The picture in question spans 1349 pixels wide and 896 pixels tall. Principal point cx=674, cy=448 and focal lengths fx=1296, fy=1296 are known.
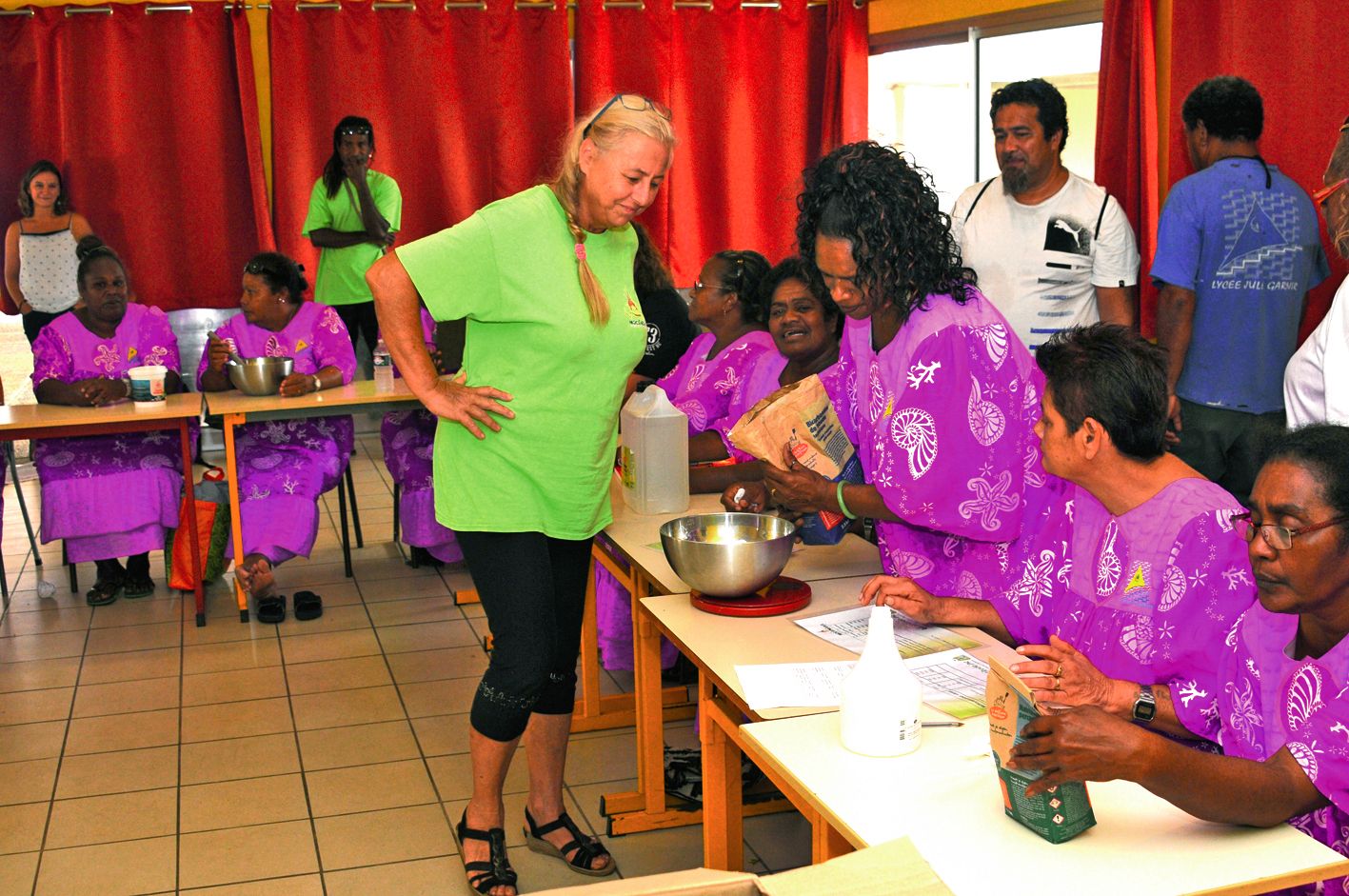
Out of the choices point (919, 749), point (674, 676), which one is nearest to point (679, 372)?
point (674, 676)

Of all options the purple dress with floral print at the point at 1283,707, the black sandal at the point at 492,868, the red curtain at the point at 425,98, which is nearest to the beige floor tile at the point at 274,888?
the black sandal at the point at 492,868

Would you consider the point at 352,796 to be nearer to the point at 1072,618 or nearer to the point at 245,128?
the point at 1072,618

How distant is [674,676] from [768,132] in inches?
178

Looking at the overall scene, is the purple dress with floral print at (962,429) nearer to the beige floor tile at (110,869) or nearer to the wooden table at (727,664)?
the wooden table at (727,664)

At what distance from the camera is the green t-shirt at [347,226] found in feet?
22.5

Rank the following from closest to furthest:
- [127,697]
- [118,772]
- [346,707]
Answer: [118,772] → [346,707] → [127,697]

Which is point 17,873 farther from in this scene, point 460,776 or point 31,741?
point 460,776

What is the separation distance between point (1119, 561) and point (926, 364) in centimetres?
50

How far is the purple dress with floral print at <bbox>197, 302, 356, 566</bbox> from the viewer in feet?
16.6

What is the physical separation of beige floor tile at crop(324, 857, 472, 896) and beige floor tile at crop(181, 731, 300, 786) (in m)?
0.68

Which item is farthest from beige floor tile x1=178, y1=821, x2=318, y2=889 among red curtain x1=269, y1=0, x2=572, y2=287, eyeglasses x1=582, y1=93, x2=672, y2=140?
red curtain x1=269, y1=0, x2=572, y2=287

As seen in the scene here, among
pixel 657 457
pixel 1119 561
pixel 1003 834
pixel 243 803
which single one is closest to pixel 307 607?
pixel 243 803

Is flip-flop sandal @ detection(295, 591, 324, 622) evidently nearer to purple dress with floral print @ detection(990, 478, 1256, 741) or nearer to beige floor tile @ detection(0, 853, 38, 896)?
beige floor tile @ detection(0, 853, 38, 896)

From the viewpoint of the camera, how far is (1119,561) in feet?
7.25
